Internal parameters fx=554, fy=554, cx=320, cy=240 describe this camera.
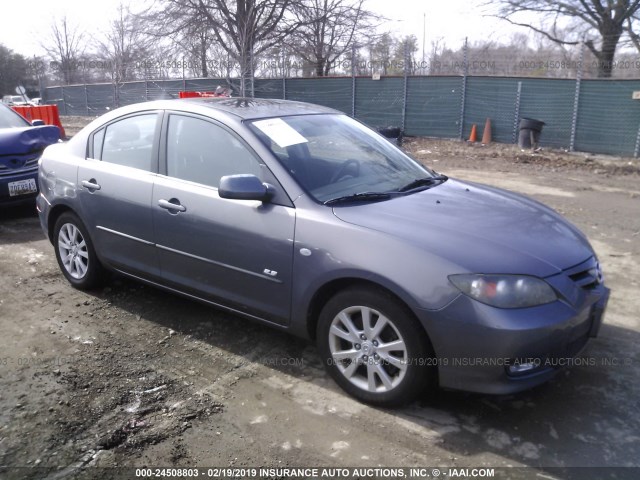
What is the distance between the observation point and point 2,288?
489cm

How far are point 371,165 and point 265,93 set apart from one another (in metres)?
17.7

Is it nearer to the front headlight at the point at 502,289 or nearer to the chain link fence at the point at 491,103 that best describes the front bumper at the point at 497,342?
the front headlight at the point at 502,289

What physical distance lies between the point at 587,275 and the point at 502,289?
2.39 feet

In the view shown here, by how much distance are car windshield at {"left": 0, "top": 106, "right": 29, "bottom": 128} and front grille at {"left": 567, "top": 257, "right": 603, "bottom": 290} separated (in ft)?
24.7

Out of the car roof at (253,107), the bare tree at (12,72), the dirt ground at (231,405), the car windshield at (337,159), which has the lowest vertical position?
the dirt ground at (231,405)

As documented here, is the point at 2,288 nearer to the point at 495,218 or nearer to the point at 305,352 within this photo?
the point at 305,352

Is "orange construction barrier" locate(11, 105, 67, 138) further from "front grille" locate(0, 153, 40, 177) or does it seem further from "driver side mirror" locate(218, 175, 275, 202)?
"driver side mirror" locate(218, 175, 275, 202)

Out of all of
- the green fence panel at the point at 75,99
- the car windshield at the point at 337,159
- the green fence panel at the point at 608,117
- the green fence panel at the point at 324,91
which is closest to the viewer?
the car windshield at the point at 337,159

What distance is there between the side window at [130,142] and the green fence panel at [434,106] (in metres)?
13.2

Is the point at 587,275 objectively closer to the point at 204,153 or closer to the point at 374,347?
the point at 374,347

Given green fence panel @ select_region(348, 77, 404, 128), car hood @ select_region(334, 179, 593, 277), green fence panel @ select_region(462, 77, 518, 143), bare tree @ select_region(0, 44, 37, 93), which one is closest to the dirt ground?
car hood @ select_region(334, 179, 593, 277)

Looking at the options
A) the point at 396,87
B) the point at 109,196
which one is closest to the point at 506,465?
the point at 109,196

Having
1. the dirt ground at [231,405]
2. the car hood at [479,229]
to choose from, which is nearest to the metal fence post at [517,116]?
the dirt ground at [231,405]

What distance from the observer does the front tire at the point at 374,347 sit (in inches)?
112
